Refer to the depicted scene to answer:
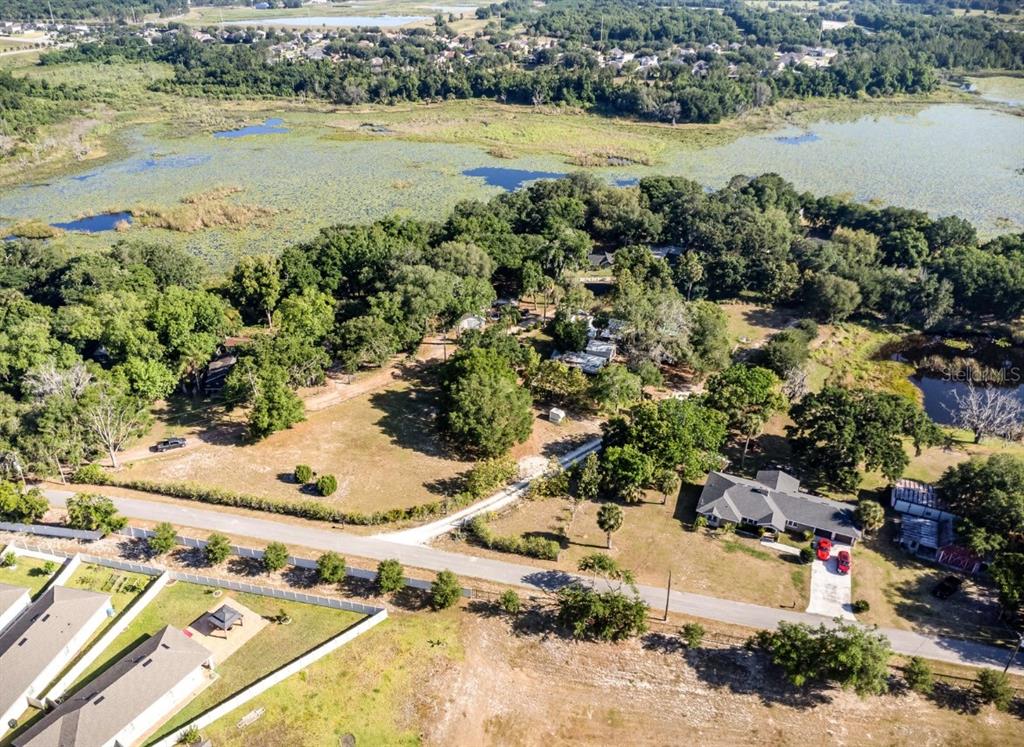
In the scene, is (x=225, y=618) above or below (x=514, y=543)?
below

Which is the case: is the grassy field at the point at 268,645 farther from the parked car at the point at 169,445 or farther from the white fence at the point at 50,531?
the parked car at the point at 169,445

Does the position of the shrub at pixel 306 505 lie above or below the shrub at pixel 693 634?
above

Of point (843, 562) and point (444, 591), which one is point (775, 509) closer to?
point (843, 562)

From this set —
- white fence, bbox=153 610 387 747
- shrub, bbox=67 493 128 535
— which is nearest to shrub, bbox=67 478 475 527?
shrub, bbox=67 493 128 535

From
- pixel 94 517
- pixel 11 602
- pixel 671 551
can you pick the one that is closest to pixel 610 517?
pixel 671 551

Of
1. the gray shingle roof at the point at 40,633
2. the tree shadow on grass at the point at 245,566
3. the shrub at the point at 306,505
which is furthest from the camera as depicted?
the shrub at the point at 306,505

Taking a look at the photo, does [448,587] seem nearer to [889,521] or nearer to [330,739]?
[330,739]

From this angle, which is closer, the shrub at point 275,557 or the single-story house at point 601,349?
the shrub at point 275,557

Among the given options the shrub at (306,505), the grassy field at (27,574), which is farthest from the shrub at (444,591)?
the grassy field at (27,574)
